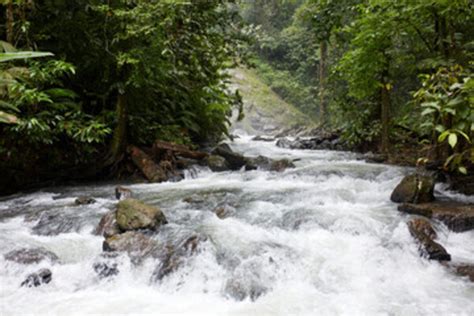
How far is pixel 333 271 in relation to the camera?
4113 millimetres

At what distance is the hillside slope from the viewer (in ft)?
92.9

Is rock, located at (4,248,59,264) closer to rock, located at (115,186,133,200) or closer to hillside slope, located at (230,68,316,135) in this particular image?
rock, located at (115,186,133,200)

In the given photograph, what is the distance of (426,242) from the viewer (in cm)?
444

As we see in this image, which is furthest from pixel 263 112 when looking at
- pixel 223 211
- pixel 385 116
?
pixel 223 211

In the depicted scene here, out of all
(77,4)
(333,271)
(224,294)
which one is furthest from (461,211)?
(77,4)

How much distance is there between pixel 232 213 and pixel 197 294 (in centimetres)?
203

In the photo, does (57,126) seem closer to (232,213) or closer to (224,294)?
(232,213)

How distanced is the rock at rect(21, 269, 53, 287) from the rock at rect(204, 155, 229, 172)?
5.99 meters

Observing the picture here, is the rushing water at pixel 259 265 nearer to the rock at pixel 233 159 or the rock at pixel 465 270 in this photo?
the rock at pixel 465 270

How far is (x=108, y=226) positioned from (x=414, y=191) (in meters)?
4.76

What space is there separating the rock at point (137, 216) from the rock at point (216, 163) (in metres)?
4.53

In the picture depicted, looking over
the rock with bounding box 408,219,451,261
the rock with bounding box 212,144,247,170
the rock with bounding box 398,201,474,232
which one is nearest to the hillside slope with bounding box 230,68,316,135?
the rock with bounding box 212,144,247,170

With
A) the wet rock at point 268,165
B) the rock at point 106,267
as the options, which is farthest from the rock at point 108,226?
the wet rock at point 268,165

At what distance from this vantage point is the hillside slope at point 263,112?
2831 centimetres
